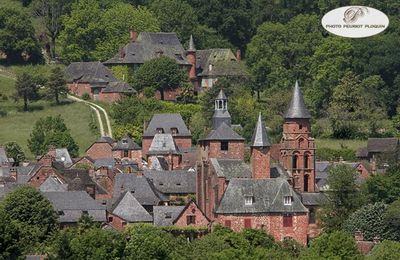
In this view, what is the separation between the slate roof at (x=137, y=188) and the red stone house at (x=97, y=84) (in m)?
30.8

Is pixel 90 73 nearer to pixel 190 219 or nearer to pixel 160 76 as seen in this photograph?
pixel 160 76

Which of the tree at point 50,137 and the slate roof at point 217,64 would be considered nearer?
the tree at point 50,137

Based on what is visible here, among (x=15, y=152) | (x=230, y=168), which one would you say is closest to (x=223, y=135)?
(x=230, y=168)

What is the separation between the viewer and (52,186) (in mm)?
113000

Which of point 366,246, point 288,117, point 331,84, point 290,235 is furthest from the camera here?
point 331,84

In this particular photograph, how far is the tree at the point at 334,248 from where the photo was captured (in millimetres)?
90188

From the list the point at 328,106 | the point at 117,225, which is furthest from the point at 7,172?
the point at 328,106

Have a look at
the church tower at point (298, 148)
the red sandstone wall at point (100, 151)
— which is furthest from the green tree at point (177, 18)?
the church tower at point (298, 148)

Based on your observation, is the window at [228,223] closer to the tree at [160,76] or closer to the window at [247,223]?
the window at [247,223]

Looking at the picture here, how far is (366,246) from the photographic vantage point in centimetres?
9856

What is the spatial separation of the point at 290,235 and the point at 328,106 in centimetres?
4167

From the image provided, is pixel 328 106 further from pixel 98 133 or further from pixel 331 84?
pixel 98 133

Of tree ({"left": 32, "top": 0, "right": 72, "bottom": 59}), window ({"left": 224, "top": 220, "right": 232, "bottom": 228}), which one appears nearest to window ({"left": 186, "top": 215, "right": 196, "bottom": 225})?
window ({"left": 224, "top": 220, "right": 232, "bottom": 228})

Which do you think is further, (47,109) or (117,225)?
(47,109)
